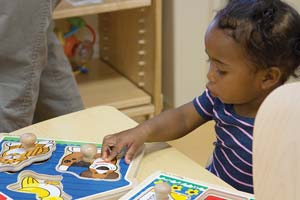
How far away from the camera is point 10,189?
0.91 metres

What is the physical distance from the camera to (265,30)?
104 centimetres

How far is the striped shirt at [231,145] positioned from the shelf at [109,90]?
1068 millimetres

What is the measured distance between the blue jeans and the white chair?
33.7 inches

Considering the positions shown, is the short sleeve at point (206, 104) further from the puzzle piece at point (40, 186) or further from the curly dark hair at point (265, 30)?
the puzzle piece at point (40, 186)

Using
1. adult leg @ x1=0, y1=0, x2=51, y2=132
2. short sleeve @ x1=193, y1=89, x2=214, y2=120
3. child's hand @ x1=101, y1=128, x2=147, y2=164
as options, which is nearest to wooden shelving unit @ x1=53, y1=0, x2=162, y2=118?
adult leg @ x1=0, y1=0, x2=51, y2=132

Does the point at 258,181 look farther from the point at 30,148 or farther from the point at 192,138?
the point at 192,138

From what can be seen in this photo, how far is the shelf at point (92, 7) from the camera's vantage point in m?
1.99

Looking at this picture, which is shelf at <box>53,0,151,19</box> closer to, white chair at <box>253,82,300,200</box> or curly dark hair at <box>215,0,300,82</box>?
curly dark hair at <box>215,0,300,82</box>

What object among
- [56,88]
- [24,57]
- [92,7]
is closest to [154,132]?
[24,57]

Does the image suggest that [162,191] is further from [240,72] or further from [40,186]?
[240,72]

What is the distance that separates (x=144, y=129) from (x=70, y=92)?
0.59 metres

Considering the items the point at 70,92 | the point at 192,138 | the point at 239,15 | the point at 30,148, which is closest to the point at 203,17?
the point at 192,138

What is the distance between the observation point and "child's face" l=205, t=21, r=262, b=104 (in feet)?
3.44

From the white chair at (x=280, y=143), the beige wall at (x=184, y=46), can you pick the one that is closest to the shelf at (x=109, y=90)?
the beige wall at (x=184, y=46)
